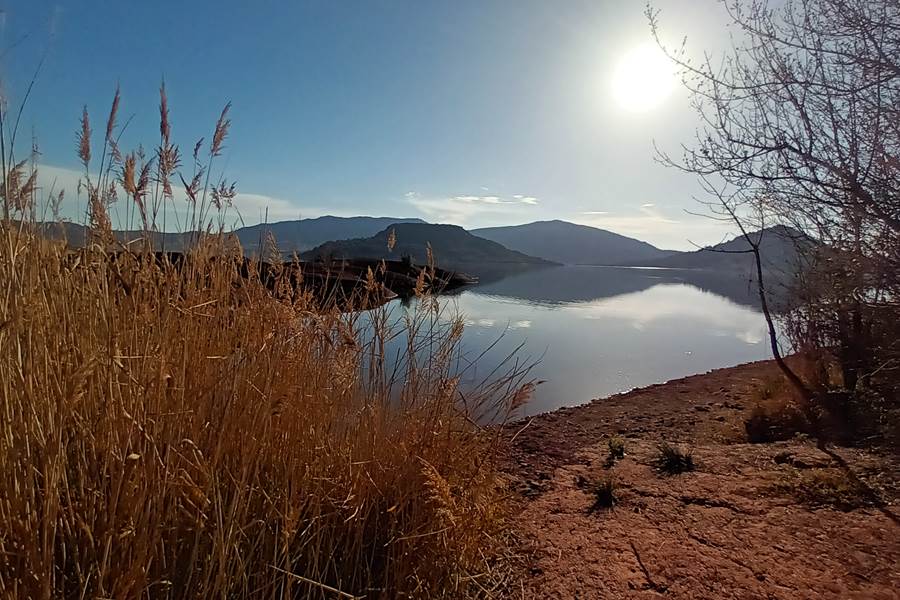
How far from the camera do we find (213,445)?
1.42 m

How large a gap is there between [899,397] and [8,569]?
15.1 feet

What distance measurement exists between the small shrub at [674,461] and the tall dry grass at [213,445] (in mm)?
1444

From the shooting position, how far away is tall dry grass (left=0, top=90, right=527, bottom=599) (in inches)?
41.0

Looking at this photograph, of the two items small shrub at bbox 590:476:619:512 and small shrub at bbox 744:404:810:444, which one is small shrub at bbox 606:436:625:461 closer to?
small shrub at bbox 590:476:619:512

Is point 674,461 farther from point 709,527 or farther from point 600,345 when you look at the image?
point 600,345

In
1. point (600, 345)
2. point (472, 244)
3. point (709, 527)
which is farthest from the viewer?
point (472, 244)

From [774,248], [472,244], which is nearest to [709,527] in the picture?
[774,248]

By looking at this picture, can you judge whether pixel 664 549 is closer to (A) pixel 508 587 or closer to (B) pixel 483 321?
(A) pixel 508 587

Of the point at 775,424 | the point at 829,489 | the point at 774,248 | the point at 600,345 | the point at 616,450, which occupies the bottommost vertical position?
the point at 600,345

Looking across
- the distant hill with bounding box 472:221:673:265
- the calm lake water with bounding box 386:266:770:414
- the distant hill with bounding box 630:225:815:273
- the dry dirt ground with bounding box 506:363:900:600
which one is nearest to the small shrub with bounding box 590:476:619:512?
the dry dirt ground with bounding box 506:363:900:600

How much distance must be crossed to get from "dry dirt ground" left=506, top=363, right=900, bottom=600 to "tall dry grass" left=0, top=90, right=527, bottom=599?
0.37 m

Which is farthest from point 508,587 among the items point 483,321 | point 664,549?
point 483,321

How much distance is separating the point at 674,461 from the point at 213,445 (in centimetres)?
277

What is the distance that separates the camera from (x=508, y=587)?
183 centimetres
